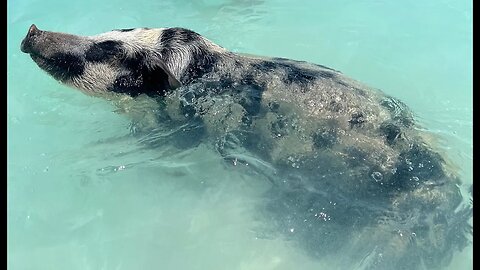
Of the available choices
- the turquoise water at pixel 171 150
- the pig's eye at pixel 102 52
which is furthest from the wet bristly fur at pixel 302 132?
the turquoise water at pixel 171 150

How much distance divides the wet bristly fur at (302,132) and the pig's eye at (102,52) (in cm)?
1

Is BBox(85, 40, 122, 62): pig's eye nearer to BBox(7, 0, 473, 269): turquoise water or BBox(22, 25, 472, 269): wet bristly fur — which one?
BBox(22, 25, 472, 269): wet bristly fur

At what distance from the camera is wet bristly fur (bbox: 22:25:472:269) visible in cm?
480

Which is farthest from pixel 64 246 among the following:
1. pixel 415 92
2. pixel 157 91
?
pixel 415 92

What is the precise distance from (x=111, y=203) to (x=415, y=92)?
4322 millimetres

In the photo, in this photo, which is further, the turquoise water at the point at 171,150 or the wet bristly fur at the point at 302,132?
the turquoise water at the point at 171,150

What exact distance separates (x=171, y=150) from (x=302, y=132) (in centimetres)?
151

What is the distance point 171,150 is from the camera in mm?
5695

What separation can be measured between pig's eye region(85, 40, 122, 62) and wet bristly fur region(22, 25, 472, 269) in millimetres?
10

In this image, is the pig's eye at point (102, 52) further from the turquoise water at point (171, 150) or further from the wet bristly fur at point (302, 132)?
the turquoise water at point (171, 150)

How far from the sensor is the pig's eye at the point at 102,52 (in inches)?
208

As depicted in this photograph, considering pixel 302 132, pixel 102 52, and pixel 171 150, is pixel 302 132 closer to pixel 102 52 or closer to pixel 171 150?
pixel 171 150

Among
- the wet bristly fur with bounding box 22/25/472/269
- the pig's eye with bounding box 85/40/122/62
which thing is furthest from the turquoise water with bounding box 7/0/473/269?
the pig's eye with bounding box 85/40/122/62

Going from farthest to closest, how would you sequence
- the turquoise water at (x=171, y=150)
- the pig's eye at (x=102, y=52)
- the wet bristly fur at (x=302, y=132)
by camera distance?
the pig's eye at (x=102, y=52) < the turquoise water at (x=171, y=150) < the wet bristly fur at (x=302, y=132)
